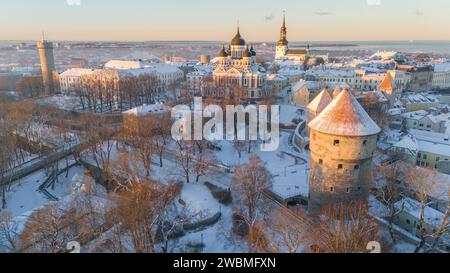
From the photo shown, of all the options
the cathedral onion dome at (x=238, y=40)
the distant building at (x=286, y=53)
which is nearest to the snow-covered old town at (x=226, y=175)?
the cathedral onion dome at (x=238, y=40)

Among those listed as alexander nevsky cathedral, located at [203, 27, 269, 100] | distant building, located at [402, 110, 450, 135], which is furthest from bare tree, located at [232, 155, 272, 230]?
alexander nevsky cathedral, located at [203, 27, 269, 100]

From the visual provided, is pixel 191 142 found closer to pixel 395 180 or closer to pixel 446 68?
pixel 395 180

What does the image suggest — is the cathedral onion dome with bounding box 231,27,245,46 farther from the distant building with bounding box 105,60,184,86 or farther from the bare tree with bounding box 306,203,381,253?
the bare tree with bounding box 306,203,381,253

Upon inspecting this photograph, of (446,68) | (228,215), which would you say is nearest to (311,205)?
(228,215)

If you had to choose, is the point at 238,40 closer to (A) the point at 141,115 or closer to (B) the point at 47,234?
(A) the point at 141,115

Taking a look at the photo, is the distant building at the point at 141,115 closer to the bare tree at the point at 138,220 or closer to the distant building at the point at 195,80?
the bare tree at the point at 138,220

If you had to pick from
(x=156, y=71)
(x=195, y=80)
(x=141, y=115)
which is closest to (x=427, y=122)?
(x=141, y=115)
